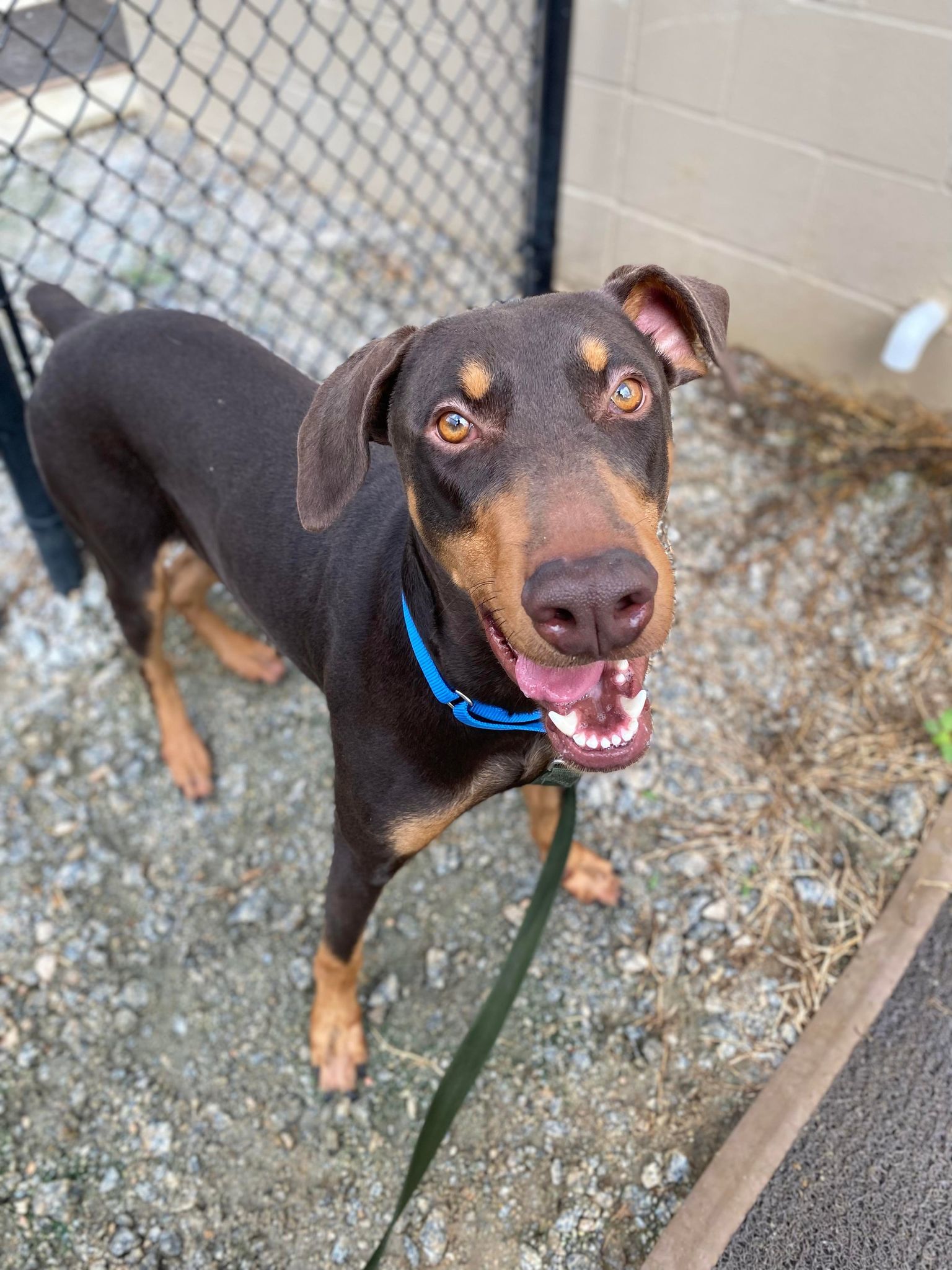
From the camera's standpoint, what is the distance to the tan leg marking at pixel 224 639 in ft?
11.8

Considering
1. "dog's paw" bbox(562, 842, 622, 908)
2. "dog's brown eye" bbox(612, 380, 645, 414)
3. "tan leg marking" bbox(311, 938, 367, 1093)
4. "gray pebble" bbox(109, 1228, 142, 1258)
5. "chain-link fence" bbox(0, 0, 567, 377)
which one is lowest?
"gray pebble" bbox(109, 1228, 142, 1258)

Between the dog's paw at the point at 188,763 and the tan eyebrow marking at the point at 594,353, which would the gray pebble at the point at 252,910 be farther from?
the tan eyebrow marking at the point at 594,353

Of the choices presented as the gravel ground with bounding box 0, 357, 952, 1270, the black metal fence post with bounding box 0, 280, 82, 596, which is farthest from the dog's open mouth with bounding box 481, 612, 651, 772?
the black metal fence post with bounding box 0, 280, 82, 596

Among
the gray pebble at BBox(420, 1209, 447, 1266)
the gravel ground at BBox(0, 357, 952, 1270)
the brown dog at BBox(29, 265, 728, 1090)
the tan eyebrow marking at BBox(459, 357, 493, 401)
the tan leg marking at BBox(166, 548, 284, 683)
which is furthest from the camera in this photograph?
the tan leg marking at BBox(166, 548, 284, 683)

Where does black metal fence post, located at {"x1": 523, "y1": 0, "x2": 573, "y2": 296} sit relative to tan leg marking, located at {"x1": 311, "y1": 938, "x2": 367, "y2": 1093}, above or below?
above

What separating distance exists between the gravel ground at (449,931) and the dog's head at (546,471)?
52.3 inches

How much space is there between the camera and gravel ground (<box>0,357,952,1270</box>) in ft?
8.16

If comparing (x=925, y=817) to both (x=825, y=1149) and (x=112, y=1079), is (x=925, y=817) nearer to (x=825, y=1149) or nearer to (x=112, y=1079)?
(x=825, y=1149)

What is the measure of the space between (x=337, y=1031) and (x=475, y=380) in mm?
1908

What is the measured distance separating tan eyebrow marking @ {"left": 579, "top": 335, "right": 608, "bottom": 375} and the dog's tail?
183 centimetres

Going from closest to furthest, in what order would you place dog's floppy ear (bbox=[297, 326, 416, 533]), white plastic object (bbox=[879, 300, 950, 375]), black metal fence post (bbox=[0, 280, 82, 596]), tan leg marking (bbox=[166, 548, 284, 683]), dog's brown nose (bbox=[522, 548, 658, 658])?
dog's brown nose (bbox=[522, 548, 658, 658]) → dog's floppy ear (bbox=[297, 326, 416, 533]) → black metal fence post (bbox=[0, 280, 82, 596]) → tan leg marking (bbox=[166, 548, 284, 683]) → white plastic object (bbox=[879, 300, 950, 375])

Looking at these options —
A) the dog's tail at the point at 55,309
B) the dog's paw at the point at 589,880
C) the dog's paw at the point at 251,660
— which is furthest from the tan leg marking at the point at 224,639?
the dog's paw at the point at 589,880

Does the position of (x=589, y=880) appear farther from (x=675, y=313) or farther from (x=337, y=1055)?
(x=675, y=313)

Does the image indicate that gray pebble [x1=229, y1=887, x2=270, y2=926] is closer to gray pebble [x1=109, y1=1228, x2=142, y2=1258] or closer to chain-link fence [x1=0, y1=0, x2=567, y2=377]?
gray pebble [x1=109, y1=1228, x2=142, y2=1258]
